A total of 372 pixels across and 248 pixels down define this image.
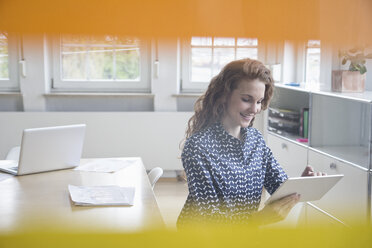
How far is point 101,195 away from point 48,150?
56 cm

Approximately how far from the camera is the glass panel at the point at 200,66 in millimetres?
5191

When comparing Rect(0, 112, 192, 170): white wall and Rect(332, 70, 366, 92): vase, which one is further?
Rect(0, 112, 192, 170): white wall

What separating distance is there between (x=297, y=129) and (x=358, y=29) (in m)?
3.67

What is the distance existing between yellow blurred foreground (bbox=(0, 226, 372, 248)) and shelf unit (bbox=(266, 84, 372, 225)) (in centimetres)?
256

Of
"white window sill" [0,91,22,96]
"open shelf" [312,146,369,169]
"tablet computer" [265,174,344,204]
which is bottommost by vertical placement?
"open shelf" [312,146,369,169]

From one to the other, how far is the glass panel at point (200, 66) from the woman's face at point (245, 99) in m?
3.49

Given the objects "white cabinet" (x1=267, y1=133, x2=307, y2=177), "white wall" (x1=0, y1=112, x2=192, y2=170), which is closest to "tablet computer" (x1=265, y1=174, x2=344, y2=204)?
"white cabinet" (x1=267, y1=133, x2=307, y2=177)

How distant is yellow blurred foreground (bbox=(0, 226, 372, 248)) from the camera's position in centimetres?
23

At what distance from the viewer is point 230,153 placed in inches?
68.3

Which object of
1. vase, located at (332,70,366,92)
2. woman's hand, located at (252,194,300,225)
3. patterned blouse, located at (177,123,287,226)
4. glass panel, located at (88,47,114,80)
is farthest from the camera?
glass panel, located at (88,47,114,80)

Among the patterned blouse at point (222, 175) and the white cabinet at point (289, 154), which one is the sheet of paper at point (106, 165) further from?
the white cabinet at point (289, 154)

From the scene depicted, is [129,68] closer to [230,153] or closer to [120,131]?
[120,131]

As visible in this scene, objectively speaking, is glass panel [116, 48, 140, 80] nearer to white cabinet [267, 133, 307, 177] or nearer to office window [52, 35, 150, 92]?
office window [52, 35, 150, 92]

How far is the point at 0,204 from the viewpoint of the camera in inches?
77.8
